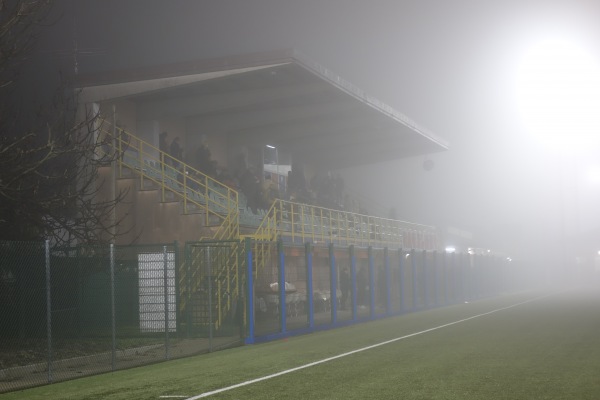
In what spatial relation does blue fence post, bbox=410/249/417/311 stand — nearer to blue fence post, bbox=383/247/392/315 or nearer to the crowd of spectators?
blue fence post, bbox=383/247/392/315

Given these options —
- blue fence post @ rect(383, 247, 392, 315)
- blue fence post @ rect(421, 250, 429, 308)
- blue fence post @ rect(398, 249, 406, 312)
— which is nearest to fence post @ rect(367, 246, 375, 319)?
blue fence post @ rect(383, 247, 392, 315)

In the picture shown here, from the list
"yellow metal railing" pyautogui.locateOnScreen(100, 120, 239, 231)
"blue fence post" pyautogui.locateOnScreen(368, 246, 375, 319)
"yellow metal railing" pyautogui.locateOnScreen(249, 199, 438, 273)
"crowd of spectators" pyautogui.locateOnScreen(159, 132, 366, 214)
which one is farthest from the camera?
"crowd of spectators" pyautogui.locateOnScreen(159, 132, 366, 214)

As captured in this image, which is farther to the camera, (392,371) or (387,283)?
(387,283)

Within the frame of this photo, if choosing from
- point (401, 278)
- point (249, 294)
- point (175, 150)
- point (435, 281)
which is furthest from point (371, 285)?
point (175, 150)

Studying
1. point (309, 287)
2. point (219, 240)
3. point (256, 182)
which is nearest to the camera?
point (219, 240)

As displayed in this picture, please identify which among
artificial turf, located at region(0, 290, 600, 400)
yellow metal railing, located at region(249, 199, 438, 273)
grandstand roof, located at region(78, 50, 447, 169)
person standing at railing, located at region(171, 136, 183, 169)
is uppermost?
grandstand roof, located at region(78, 50, 447, 169)

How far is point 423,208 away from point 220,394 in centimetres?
5239

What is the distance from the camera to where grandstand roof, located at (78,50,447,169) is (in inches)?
1099

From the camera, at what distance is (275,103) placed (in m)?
34.5

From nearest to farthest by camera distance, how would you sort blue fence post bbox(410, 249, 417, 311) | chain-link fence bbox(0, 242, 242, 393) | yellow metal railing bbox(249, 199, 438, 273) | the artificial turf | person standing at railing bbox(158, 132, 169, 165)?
the artificial turf, chain-link fence bbox(0, 242, 242, 393), yellow metal railing bbox(249, 199, 438, 273), blue fence post bbox(410, 249, 417, 311), person standing at railing bbox(158, 132, 169, 165)

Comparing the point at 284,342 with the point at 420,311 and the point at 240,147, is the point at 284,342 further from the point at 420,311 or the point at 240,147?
the point at 240,147

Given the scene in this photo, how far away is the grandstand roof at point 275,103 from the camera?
1099 inches

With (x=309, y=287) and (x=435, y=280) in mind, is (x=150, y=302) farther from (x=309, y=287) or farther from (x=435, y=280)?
(x=435, y=280)

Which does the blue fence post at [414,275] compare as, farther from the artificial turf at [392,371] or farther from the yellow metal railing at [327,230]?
the artificial turf at [392,371]
